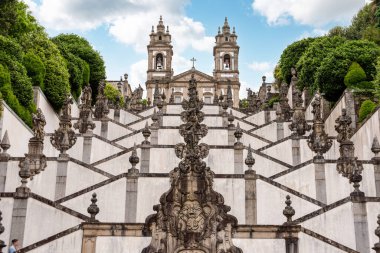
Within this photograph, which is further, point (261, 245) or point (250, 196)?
point (250, 196)

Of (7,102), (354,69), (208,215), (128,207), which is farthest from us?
(354,69)

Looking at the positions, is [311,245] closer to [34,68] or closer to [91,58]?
[34,68]

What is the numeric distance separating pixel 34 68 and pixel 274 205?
58.7 feet

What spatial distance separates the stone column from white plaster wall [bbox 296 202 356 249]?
3097mm

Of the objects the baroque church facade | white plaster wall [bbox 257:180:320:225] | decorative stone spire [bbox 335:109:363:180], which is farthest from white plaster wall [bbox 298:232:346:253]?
the baroque church facade

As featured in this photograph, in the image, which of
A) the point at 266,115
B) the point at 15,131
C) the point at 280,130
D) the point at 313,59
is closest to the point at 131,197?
the point at 15,131

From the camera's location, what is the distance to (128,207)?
16.4 meters

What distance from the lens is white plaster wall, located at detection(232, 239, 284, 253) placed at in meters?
12.1

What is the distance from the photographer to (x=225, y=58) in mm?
75625

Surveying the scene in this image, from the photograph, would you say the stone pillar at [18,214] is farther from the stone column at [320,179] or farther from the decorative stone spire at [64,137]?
the stone column at [320,179]

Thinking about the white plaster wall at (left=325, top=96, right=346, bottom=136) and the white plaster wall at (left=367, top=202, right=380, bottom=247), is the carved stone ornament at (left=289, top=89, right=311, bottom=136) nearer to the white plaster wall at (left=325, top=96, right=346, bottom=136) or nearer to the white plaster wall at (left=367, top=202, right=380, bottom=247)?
the white plaster wall at (left=325, top=96, right=346, bottom=136)

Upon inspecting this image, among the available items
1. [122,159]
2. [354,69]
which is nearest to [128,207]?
[122,159]

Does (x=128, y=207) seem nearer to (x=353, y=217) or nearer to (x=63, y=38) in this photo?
(x=353, y=217)

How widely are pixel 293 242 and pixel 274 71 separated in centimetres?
4016
